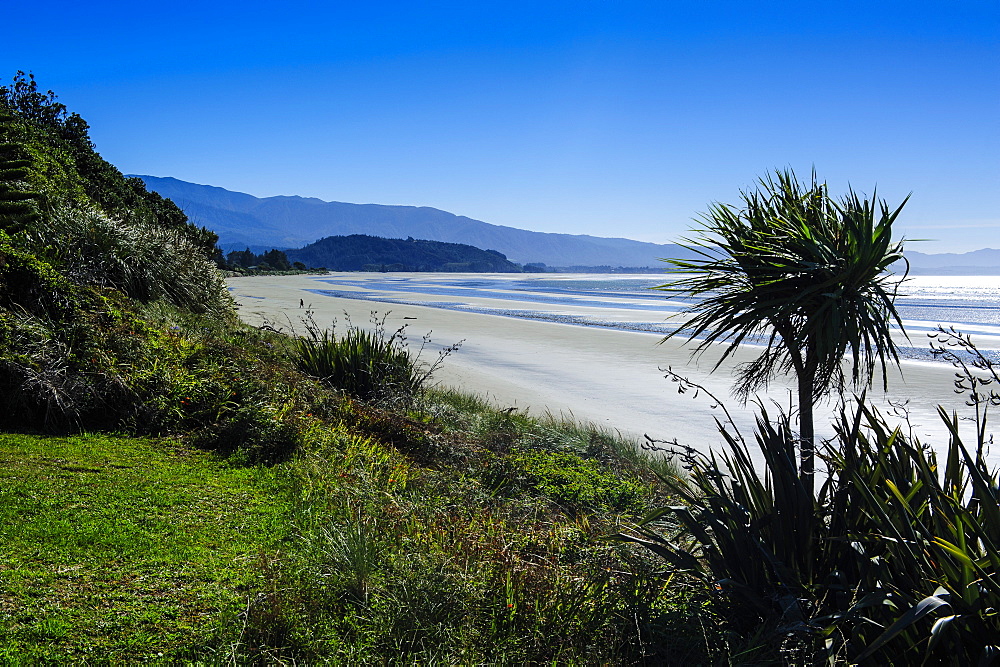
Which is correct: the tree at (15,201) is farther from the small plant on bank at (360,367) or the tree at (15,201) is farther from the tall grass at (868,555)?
the tall grass at (868,555)

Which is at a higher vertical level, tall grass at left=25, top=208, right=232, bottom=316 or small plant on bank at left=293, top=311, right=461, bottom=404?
tall grass at left=25, top=208, right=232, bottom=316

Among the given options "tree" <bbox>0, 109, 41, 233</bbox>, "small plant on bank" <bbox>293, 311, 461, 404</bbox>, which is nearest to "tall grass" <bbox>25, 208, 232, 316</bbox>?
"tree" <bbox>0, 109, 41, 233</bbox>

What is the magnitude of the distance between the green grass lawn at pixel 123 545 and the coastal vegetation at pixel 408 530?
0.02 metres

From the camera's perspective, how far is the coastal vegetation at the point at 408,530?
2.97 metres

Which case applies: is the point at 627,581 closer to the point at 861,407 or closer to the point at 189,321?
the point at 861,407

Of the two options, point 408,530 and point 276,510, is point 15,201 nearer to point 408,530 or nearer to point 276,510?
point 276,510

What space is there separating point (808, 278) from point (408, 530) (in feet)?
13.0

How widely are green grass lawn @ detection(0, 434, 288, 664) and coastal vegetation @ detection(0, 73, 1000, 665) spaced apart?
16 mm

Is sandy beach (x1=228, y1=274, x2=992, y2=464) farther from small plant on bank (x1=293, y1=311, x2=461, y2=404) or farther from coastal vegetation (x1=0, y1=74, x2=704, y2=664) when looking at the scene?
small plant on bank (x1=293, y1=311, x2=461, y2=404)

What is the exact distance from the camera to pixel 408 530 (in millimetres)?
4555

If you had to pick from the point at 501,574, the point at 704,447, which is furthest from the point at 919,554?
the point at 704,447

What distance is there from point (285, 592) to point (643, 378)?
1167cm

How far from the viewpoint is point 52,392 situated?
580 cm

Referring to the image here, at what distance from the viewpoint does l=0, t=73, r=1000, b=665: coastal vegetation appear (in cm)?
297
